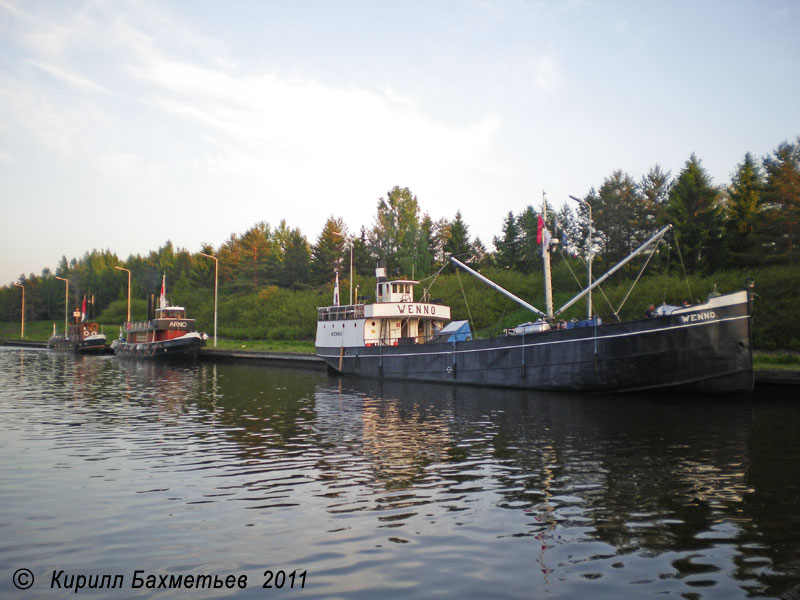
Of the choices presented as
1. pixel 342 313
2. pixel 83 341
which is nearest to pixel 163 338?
pixel 83 341

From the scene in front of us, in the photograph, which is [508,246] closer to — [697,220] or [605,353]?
[697,220]

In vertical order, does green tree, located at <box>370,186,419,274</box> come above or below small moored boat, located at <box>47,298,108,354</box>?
above

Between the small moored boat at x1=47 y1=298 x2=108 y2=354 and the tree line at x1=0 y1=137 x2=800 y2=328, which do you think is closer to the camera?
the tree line at x1=0 y1=137 x2=800 y2=328

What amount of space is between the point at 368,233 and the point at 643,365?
66.2m

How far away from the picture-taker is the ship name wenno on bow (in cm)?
2420

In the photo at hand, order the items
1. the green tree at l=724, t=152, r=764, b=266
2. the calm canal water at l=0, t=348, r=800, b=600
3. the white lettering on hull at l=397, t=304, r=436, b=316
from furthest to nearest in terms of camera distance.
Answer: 1. the green tree at l=724, t=152, r=764, b=266
2. the white lettering on hull at l=397, t=304, r=436, b=316
3. the calm canal water at l=0, t=348, r=800, b=600

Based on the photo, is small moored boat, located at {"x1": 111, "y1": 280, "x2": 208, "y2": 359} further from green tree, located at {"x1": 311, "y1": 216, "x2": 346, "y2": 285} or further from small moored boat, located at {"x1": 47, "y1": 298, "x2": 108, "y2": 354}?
green tree, located at {"x1": 311, "y1": 216, "x2": 346, "y2": 285}

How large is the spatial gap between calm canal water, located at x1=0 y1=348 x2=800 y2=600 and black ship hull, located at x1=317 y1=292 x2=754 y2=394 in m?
3.65

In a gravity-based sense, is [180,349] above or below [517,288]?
below

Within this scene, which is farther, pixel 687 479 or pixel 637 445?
pixel 637 445

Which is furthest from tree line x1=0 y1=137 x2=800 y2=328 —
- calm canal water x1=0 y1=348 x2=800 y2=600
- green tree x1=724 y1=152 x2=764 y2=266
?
calm canal water x1=0 y1=348 x2=800 y2=600

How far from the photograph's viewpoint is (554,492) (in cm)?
1091

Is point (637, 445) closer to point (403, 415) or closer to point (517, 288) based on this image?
point (403, 415)

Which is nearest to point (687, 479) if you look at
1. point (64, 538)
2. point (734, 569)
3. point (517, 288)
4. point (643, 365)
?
point (734, 569)
